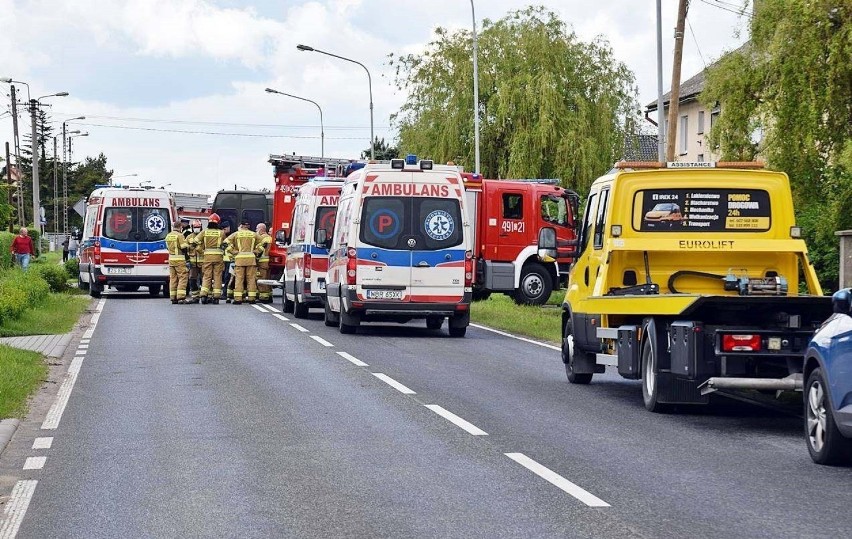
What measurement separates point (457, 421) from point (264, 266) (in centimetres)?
2285

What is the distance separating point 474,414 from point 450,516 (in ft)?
15.5

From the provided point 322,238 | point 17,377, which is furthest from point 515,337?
point 17,377

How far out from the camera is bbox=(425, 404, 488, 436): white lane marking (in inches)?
443

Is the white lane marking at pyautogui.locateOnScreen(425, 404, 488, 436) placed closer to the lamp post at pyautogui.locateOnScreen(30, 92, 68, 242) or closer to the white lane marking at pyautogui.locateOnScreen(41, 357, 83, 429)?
the white lane marking at pyautogui.locateOnScreen(41, 357, 83, 429)

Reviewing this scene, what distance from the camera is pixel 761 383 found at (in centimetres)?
1173

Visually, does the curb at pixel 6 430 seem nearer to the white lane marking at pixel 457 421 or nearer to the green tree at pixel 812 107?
the white lane marking at pixel 457 421

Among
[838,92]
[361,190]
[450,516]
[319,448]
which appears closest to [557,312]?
[838,92]

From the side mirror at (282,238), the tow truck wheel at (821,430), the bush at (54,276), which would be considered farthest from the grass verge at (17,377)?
the bush at (54,276)

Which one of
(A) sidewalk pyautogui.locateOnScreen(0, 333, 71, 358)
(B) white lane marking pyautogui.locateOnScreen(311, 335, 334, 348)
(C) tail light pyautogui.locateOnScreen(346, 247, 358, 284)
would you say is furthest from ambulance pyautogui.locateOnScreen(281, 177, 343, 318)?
(A) sidewalk pyautogui.locateOnScreen(0, 333, 71, 358)

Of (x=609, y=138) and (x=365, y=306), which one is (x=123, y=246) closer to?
(x=365, y=306)

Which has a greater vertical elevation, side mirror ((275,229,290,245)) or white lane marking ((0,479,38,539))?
side mirror ((275,229,290,245))

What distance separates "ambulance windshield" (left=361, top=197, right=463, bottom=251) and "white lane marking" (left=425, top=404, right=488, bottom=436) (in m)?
9.71

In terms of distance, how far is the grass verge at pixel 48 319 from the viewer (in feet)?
74.7

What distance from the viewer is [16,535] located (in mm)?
7227
